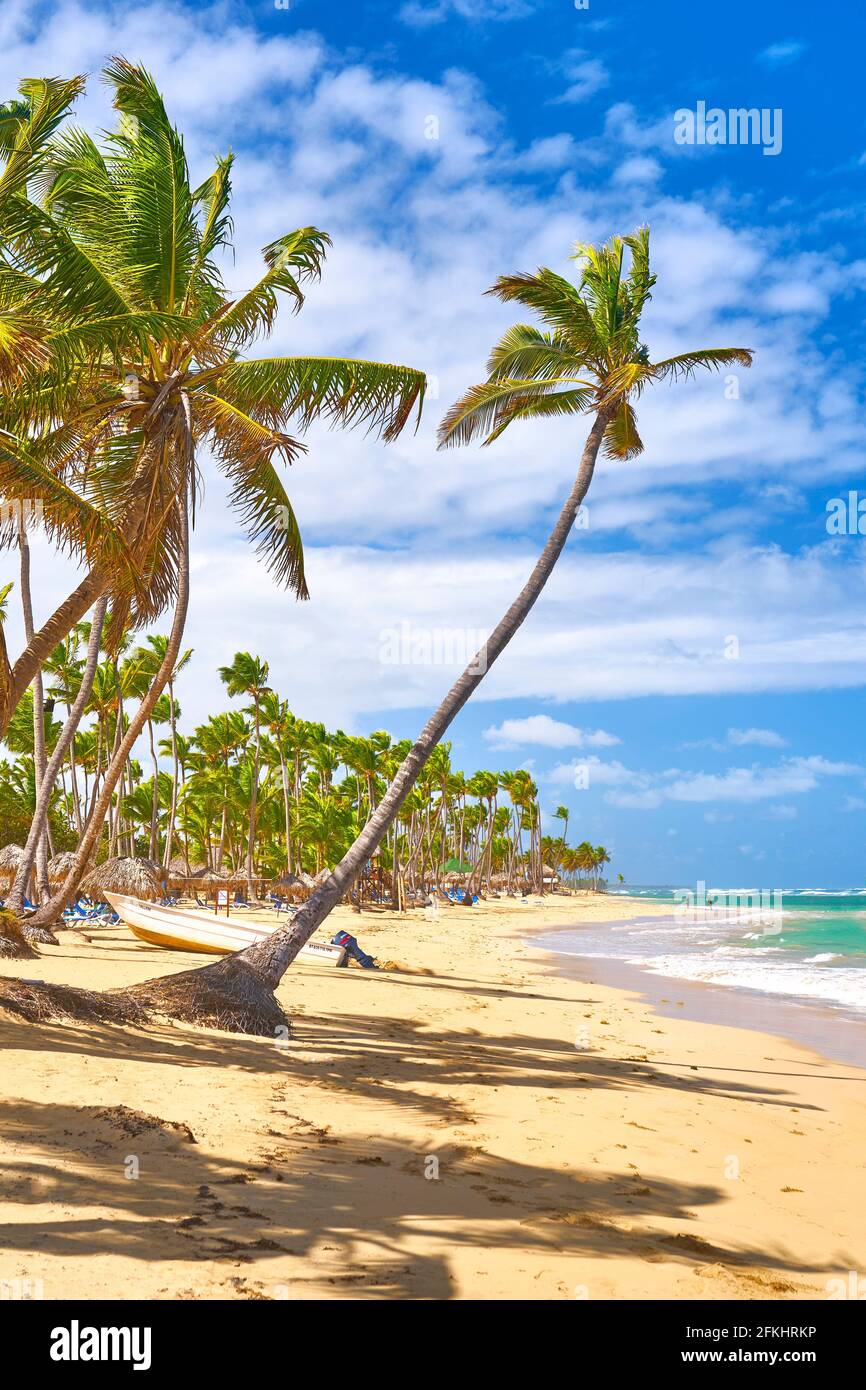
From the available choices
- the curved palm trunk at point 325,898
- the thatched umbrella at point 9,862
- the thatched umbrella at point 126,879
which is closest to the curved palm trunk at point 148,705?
the curved palm trunk at point 325,898

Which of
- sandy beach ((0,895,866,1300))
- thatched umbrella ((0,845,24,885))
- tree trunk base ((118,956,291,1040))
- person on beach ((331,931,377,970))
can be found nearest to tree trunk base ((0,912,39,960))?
tree trunk base ((118,956,291,1040))

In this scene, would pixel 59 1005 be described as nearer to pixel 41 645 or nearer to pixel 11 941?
pixel 41 645

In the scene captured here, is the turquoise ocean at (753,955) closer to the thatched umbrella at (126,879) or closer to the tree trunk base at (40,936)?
the thatched umbrella at (126,879)

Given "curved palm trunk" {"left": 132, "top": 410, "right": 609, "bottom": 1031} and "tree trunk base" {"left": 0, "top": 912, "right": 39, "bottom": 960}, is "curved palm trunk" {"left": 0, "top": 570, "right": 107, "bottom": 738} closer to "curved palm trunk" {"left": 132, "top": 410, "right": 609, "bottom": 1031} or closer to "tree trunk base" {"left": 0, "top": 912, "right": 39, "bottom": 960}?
"curved palm trunk" {"left": 132, "top": 410, "right": 609, "bottom": 1031}

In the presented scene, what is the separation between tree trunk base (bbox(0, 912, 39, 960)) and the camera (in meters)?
13.4

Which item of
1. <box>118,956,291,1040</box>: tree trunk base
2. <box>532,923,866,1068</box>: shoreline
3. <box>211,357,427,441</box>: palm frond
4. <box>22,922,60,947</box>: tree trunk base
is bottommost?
<box>532,923,866,1068</box>: shoreline

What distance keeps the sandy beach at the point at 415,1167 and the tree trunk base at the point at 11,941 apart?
14.8 feet

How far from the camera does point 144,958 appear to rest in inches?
701

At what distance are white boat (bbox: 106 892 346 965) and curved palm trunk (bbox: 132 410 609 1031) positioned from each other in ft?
22.1

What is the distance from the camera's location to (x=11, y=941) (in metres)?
13.7

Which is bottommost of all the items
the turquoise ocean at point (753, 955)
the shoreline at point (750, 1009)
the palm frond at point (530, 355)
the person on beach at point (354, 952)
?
the turquoise ocean at point (753, 955)

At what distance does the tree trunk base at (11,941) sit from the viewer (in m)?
13.4

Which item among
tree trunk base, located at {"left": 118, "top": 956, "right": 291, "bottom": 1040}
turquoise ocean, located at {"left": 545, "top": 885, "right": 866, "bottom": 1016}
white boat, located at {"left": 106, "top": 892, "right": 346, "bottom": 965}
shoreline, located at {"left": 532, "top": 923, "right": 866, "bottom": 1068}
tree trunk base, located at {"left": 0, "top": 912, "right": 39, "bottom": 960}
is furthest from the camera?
turquoise ocean, located at {"left": 545, "top": 885, "right": 866, "bottom": 1016}
